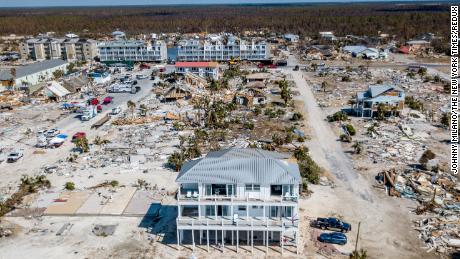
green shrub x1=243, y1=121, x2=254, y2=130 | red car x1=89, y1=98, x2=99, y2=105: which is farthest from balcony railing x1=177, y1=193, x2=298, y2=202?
red car x1=89, y1=98, x2=99, y2=105

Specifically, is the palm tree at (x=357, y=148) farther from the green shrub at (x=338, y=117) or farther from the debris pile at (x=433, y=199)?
the green shrub at (x=338, y=117)

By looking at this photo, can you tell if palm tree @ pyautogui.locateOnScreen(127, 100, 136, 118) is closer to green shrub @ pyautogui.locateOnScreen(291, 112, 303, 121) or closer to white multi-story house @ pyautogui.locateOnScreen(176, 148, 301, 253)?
green shrub @ pyautogui.locateOnScreen(291, 112, 303, 121)

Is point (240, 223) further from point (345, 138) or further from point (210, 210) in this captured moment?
point (345, 138)

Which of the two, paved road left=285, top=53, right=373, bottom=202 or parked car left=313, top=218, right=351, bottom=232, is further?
paved road left=285, top=53, right=373, bottom=202

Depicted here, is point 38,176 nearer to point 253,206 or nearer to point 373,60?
point 253,206

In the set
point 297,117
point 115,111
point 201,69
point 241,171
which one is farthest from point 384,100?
point 201,69

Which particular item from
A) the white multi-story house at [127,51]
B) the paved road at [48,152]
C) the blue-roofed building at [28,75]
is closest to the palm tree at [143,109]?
the paved road at [48,152]

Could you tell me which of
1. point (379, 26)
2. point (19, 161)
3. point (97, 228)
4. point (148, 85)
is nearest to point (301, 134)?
point (97, 228)
